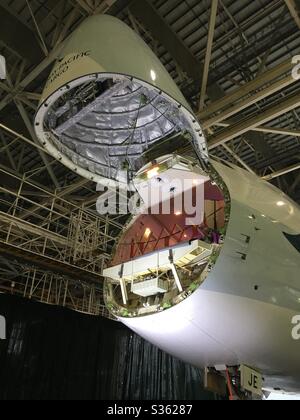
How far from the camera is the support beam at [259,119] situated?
822 cm

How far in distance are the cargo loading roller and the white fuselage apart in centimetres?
1

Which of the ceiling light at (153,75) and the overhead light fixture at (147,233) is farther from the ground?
the ceiling light at (153,75)

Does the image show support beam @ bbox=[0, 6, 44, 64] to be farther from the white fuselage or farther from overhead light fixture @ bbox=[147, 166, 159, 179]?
the white fuselage

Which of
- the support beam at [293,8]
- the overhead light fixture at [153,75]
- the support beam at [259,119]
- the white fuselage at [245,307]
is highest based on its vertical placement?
the support beam at [293,8]

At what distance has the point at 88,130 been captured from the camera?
5609mm

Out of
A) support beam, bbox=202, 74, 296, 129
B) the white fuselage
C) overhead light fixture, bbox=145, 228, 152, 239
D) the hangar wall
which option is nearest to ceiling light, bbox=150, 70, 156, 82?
the white fuselage

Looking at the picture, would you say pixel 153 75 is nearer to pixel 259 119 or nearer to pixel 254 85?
pixel 254 85

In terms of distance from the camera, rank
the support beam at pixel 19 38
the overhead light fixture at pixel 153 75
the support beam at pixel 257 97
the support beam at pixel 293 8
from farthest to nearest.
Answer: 1. the support beam at pixel 19 38
2. the support beam at pixel 257 97
3. the support beam at pixel 293 8
4. the overhead light fixture at pixel 153 75

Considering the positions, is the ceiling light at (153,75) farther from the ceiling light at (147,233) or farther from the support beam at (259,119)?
the support beam at (259,119)

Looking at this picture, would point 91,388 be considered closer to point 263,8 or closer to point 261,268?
point 261,268

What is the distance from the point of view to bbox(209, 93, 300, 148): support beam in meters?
8.22

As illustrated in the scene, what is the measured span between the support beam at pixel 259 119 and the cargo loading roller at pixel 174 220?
11.2 feet

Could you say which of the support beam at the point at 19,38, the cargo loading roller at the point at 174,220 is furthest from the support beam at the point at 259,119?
the support beam at the point at 19,38

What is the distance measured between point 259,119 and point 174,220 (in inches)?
159
